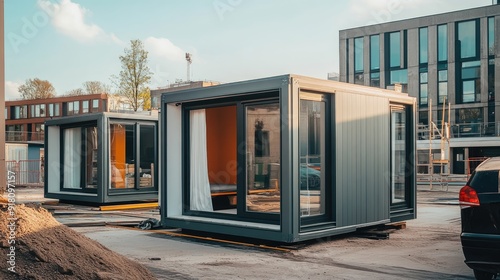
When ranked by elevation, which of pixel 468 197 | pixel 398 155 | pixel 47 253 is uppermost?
pixel 398 155

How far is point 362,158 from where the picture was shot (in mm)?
10000

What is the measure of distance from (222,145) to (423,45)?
38579 mm

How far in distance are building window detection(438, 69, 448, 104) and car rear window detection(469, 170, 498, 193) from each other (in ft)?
136

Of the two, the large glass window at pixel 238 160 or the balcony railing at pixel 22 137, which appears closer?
the large glass window at pixel 238 160

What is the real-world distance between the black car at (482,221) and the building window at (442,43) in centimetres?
4210

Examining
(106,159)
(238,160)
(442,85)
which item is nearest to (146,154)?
(106,159)

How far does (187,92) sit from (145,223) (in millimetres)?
2959

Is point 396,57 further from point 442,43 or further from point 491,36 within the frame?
point 491,36

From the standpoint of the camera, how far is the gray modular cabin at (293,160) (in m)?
8.89

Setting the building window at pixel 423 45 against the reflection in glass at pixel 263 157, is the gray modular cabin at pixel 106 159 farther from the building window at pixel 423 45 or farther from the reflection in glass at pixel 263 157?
the building window at pixel 423 45

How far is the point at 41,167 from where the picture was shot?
111ft

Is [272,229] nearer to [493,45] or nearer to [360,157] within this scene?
[360,157]

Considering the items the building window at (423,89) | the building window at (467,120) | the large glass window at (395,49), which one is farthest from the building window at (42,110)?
the building window at (467,120)

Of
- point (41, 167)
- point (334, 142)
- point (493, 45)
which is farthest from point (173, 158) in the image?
point (493, 45)
